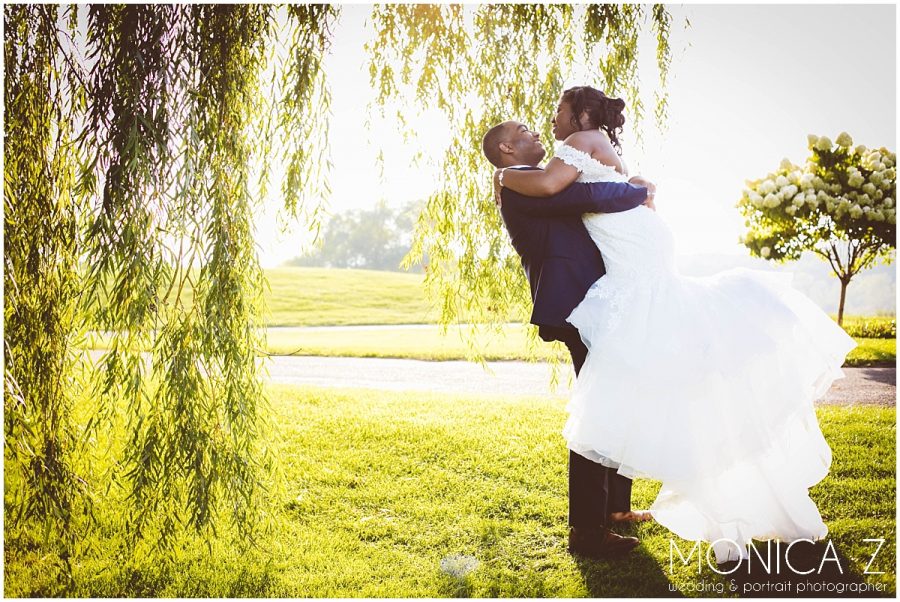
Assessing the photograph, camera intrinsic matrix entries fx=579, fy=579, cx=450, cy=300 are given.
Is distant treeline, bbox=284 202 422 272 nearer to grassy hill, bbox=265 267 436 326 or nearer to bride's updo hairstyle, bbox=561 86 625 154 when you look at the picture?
grassy hill, bbox=265 267 436 326

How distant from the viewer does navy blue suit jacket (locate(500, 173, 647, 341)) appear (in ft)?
8.41

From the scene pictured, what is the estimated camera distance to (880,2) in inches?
131

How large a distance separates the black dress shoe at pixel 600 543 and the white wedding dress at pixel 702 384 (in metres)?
0.35

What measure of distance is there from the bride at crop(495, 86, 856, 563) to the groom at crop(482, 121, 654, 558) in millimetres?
60

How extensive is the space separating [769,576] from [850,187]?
968 cm

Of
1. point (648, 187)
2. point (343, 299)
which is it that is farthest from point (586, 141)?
point (343, 299)

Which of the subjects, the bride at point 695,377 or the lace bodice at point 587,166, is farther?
the lace bodice at point 587,166

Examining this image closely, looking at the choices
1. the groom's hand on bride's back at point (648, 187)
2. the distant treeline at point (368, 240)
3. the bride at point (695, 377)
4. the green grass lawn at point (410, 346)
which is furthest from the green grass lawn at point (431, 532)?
the distant treeline at point (368, 240)

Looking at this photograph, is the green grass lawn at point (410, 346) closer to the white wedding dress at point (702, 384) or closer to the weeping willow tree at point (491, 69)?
the weeping willow tree at point (491, 69)

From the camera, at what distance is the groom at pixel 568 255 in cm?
258

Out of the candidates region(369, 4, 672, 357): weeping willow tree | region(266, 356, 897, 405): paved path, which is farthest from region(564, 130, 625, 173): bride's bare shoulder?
region(266, 356, 897, 405): paved path

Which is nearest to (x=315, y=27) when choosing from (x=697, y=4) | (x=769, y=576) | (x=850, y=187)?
(x=697, y=4)

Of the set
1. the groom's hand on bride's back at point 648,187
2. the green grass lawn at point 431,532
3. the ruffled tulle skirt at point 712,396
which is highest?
the groom's hand on bride's back at point 648,187

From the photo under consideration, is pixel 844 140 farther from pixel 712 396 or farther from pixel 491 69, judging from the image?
pixel 712 396
